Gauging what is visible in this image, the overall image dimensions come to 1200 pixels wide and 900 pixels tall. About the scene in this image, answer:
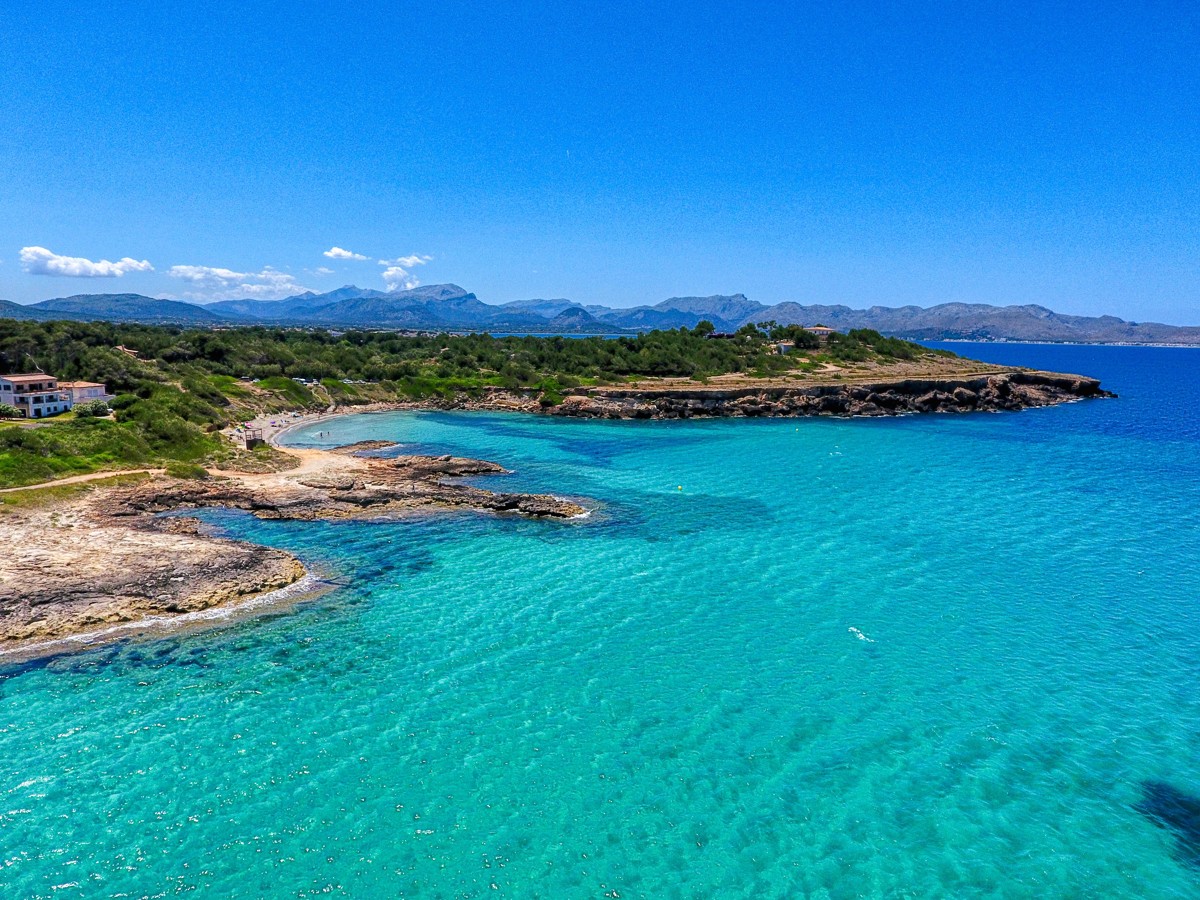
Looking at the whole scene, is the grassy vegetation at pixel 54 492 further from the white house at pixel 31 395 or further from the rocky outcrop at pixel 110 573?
the white house at pixel 31 395

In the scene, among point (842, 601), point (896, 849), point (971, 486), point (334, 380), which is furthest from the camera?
point (334, 380)

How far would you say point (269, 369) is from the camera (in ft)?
316

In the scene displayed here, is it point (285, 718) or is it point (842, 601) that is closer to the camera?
point (285, 718)

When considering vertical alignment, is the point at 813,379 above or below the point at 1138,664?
above

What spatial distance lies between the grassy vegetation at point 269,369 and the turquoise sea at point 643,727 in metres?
19.3

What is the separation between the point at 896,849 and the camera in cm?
1588

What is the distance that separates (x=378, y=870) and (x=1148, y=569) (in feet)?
127

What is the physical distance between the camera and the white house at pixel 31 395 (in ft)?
171

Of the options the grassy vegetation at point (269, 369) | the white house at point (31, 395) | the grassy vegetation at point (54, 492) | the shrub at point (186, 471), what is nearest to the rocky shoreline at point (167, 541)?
the grassy vegetation at point (54, 492)

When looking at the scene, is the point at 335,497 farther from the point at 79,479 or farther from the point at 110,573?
the point at 110,573

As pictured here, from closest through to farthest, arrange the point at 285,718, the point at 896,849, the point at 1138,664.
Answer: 1. the point at 896,849
2. the point at 285,718
3. the point at 1138,664

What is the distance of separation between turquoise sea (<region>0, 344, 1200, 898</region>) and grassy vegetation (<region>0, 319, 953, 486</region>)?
19.3 metres

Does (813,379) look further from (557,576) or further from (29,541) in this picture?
(29,541)

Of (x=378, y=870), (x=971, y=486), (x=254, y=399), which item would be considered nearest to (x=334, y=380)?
(x=254, y=399)
